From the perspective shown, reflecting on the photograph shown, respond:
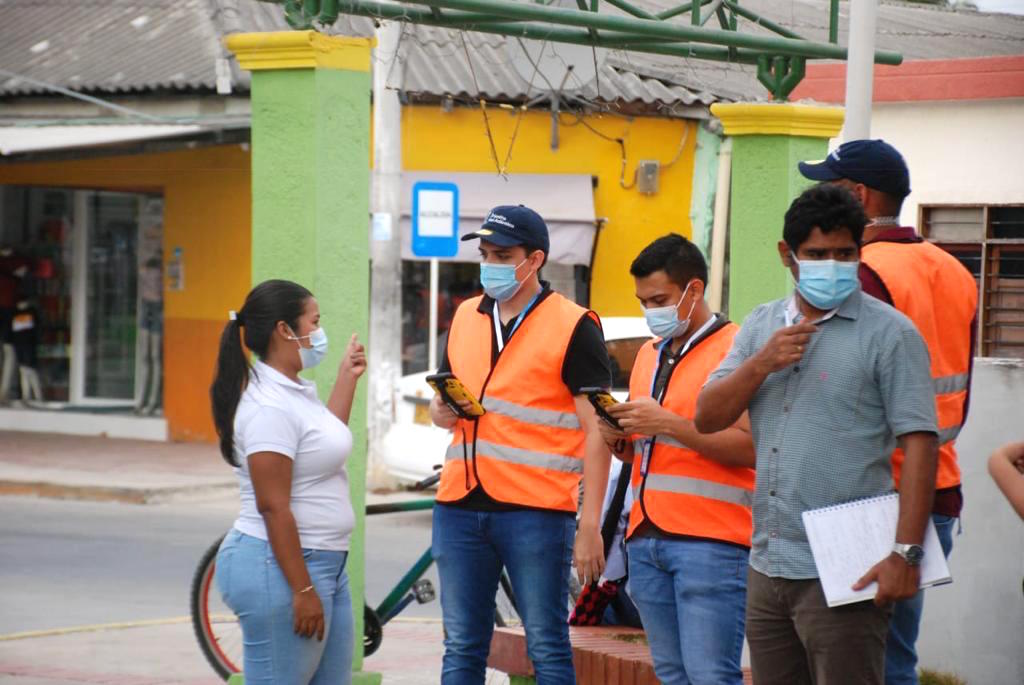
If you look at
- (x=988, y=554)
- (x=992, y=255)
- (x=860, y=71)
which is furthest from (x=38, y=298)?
(x=988, y=554)

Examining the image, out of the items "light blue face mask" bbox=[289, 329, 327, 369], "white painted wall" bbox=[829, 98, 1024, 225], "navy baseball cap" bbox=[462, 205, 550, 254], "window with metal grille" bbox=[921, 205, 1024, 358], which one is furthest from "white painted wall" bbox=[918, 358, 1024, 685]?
"white painted wall" bbox=[829, 98, 1024, 225]

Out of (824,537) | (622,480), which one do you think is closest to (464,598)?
(622,480)

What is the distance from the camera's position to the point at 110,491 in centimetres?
1434

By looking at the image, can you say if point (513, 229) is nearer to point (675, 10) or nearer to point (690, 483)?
point (690, 483)

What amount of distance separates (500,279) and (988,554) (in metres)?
2.47

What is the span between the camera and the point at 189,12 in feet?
58.9

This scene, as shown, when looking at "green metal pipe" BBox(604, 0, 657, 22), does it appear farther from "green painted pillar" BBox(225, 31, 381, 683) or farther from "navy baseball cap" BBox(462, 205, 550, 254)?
"navy baseball cap" BBox(462, 205, 550, 254)

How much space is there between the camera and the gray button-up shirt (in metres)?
3.89

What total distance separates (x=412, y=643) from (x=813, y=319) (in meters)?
4.82

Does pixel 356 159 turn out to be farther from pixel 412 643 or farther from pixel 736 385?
pixel 412 643

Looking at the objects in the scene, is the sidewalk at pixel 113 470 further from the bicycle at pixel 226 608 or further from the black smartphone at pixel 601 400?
the black smartphone at pixel 601 400

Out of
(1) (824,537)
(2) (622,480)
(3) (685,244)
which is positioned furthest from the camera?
(2) (622,480)

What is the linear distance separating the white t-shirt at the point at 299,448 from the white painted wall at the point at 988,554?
288cm

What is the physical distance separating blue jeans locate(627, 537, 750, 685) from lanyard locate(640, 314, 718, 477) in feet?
0.79
